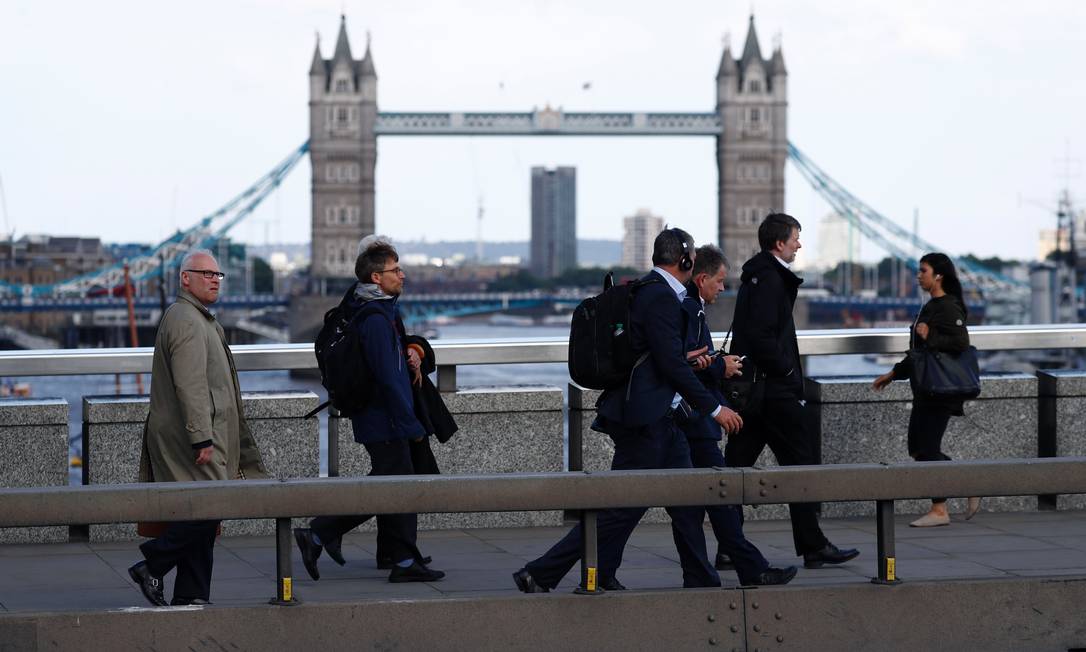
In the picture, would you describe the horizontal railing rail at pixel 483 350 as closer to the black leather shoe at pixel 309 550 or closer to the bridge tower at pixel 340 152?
the black leather shoe at pixel 309 550

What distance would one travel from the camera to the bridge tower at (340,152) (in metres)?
99.1

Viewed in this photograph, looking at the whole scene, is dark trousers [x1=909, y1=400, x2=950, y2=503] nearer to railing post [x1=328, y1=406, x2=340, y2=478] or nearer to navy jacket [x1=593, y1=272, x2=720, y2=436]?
navy jacket [x1=593, y1=272, x2=720, y2=436]

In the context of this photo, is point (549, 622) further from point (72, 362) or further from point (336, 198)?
point (336, 198)

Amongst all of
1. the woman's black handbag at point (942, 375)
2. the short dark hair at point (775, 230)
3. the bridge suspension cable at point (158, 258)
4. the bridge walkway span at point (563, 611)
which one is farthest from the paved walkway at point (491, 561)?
the bridge suspension cable at point (158, 258)

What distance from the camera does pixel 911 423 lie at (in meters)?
6.70

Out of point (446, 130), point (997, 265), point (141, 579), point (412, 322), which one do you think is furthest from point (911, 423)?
point (997, 265)

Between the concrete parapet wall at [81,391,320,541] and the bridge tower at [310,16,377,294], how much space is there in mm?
92673

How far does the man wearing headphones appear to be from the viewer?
15.8 feet

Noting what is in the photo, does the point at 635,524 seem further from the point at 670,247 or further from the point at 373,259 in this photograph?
the point at 373,259

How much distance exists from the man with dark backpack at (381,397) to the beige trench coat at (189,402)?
51cm

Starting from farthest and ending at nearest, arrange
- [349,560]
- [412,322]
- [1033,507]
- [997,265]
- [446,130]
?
1. [997,265]
2. [446,130]
3. [412,322]
4. [1033,507]
5. [349,560]

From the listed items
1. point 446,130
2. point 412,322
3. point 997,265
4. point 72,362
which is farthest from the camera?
point 997,265

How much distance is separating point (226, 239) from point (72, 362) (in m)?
107

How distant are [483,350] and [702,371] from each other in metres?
1.54
